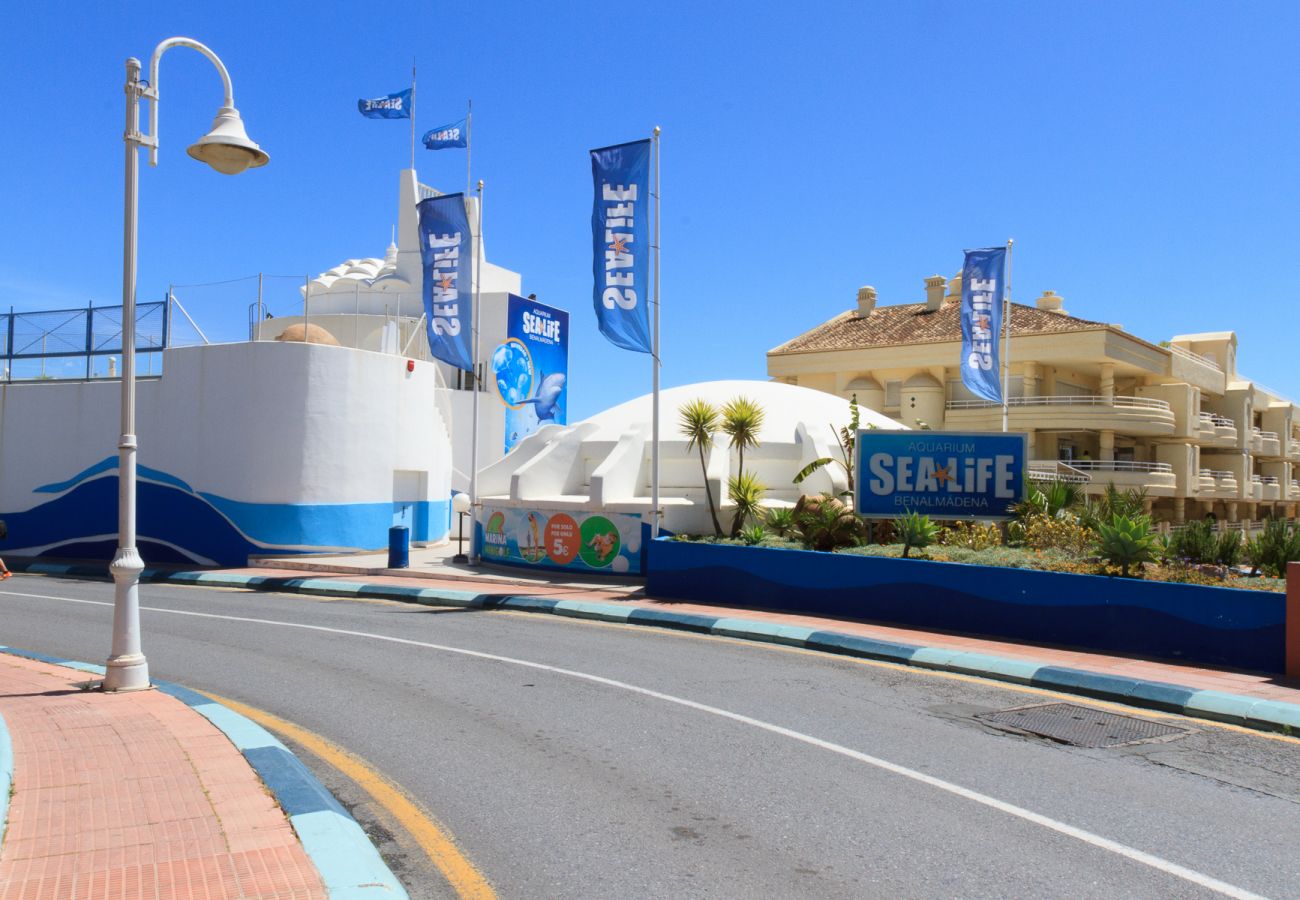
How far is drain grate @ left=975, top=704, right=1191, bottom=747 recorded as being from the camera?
30.8ft

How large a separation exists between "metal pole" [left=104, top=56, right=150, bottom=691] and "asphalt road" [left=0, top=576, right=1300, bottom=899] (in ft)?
3.51

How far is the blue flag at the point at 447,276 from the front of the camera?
2533cm

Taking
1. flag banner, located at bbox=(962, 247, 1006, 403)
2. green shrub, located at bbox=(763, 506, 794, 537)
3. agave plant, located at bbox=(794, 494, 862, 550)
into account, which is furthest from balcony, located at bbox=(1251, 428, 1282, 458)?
agave plant, located at bbox=(794, 494, 862, 550)

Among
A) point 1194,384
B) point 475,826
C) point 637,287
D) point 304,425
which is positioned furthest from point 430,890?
point 1194,384

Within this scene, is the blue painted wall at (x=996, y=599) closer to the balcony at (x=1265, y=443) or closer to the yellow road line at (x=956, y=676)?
the yellow road line at (x=956, y=676)

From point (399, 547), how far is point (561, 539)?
4306 millimetres

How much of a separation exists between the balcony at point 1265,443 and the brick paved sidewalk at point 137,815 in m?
63.8

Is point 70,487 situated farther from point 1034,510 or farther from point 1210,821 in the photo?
point 1210,821

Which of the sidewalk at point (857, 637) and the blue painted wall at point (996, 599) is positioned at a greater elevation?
the blue painted wall at point (996, 599)

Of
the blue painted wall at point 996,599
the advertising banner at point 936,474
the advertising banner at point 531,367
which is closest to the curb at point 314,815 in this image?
the blue painted wall at point 996,599

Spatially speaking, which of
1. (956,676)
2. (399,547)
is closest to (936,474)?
(956,676)

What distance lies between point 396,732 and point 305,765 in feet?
4.07

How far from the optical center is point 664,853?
6168 millimetres

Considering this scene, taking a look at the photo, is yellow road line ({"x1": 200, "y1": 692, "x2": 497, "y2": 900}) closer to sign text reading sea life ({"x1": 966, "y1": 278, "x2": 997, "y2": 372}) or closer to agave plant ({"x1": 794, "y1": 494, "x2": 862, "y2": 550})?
agave plant ({"x1": 794, "y1": 494, "x2": 862, "y2": 550})
